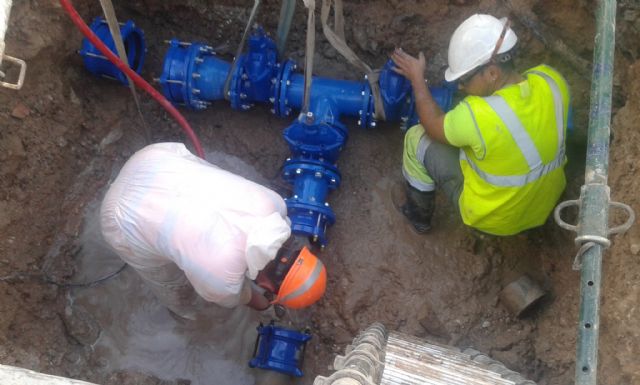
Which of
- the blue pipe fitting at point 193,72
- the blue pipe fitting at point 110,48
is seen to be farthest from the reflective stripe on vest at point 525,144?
the blue pipe fitting at point 110,48

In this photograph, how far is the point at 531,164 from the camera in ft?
9.64

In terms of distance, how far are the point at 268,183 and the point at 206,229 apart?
137 centimetres

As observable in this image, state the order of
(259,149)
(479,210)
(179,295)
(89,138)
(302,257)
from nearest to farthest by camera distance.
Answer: (302,257)
(479,210)
(179,295)
(89,138)
(259,149)

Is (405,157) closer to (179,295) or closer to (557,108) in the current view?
(557,108)

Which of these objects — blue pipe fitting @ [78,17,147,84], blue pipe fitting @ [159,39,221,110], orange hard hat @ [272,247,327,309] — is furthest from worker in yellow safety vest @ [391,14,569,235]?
blue pipe fitting @ [78,17,147,84]

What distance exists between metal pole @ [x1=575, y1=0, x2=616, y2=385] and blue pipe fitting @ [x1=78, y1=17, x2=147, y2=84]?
277 cm

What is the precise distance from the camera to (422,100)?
126 inches

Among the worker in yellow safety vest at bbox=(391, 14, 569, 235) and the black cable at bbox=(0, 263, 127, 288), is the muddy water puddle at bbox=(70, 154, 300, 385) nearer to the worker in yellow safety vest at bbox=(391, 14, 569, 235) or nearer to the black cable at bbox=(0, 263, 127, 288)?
the black cable at bbox=(0, 263, 127, 288)

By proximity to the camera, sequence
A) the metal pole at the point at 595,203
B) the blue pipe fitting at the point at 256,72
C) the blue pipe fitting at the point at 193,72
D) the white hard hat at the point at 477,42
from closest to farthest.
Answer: the metal pole at the point at 595,203, the white hard hat at the point at 477,42, the blue pipe fitting at the point at 256,72, the blue pipe fitting at the point at 193,72

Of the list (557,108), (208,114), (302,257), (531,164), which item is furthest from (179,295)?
(557,108)

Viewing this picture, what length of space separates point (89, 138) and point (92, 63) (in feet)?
1.61

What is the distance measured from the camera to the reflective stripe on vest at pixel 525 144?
2.83m

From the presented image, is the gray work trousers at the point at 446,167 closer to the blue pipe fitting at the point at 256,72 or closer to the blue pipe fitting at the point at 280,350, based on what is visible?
the blue pipe fitting at the point at 256,72

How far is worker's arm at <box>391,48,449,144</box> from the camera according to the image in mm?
3145
